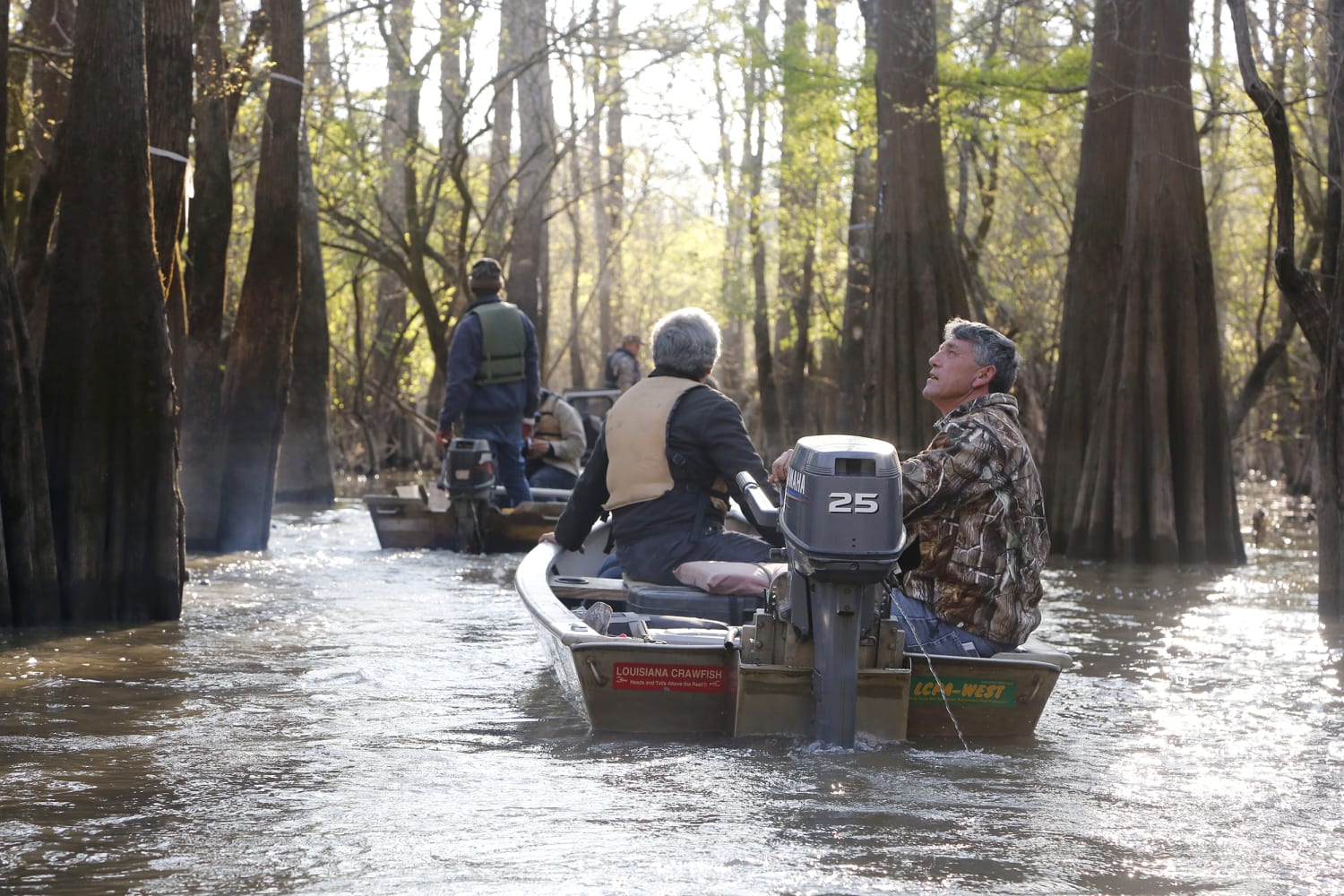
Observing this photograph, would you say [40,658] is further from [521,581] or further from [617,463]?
[617,463]

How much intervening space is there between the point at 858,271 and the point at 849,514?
19.8 metres

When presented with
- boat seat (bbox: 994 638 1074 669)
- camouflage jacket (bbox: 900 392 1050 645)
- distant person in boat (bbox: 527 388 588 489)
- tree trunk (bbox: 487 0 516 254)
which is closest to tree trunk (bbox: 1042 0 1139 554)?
distant person in boat (bbox: 527 388 588 489)

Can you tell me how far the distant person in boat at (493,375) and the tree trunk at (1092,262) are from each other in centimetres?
480

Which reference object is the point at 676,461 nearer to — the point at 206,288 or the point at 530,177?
the point at 206,288

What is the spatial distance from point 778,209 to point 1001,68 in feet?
47.5

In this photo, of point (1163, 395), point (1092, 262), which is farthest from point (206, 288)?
point (1163, 395)

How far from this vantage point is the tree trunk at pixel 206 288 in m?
13.9

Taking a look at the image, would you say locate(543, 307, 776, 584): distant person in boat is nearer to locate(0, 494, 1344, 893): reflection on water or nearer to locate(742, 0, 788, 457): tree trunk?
locate(0, 494, 1344, 893): reflection on water

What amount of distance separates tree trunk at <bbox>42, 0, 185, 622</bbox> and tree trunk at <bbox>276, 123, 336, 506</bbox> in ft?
37.1

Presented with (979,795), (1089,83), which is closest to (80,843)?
(979,795)

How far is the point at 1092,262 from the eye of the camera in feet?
51.3

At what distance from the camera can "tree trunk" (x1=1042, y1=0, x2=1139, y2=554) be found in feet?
50.6

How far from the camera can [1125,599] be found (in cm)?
1194

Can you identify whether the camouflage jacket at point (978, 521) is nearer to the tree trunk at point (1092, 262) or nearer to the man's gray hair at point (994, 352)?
the man's gray hair at point (994, 352)
